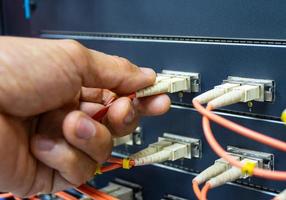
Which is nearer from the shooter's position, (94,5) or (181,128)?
(181,128)

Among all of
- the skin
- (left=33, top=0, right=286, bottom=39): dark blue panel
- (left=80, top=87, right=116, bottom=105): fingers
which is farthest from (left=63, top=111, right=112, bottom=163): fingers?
(left=33, top=0, right=286, bottom=39): dark blue panel

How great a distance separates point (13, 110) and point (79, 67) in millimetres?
108

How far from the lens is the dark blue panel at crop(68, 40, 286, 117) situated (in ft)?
2.24

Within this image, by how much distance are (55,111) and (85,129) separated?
0.11m

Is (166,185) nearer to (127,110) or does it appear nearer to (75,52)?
(127,110)

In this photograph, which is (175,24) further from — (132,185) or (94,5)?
(132,185)

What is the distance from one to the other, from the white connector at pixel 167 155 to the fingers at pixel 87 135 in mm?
74

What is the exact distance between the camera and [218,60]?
29.2 inches

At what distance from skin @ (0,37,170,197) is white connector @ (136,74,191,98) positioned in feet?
0.03

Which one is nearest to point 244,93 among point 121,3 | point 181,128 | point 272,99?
point 272,99

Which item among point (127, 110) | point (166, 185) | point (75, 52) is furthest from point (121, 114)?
point (166, 185)

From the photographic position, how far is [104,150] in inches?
26.8

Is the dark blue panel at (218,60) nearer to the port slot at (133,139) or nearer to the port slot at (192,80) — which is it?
the port slot at (192,80)

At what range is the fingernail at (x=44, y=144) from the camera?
665 mm
